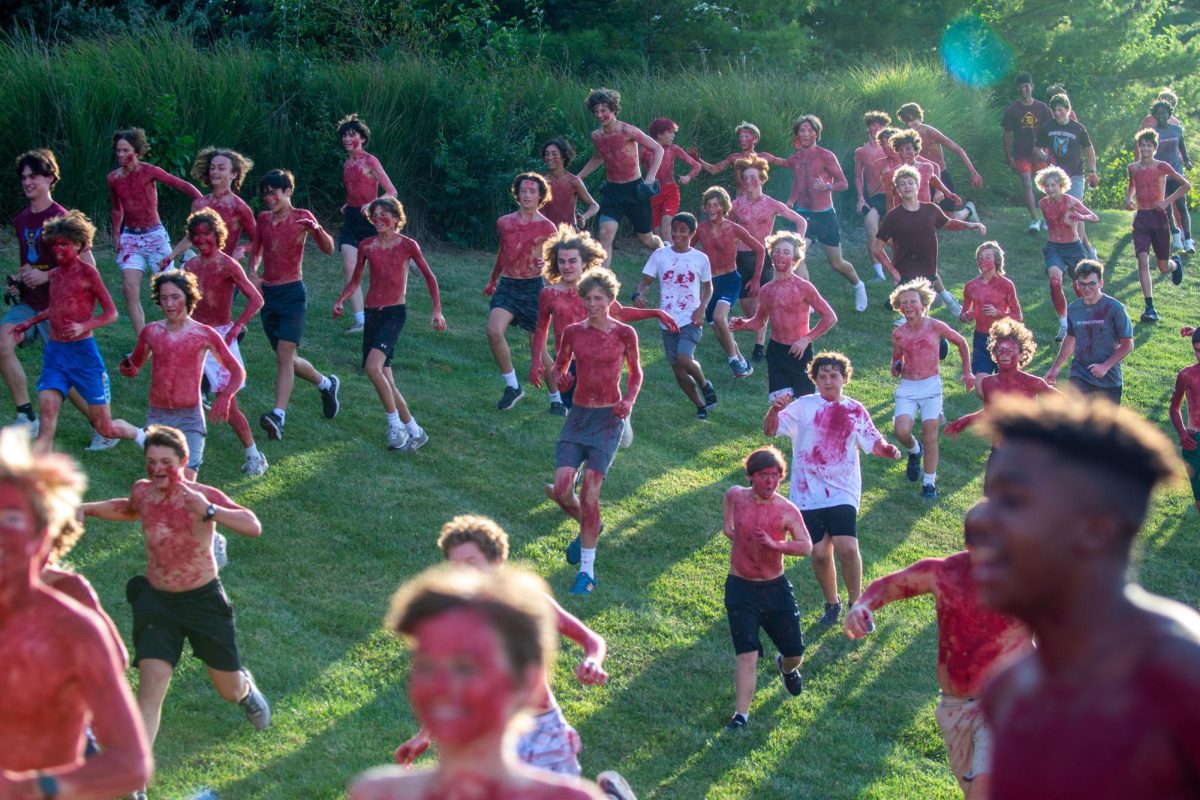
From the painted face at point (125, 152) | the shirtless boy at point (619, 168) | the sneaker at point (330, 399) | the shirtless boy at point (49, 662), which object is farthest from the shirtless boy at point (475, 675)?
the shirtless boy at point (619, 168)

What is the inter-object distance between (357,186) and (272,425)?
4.01m

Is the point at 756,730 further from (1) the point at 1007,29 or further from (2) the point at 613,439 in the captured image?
(1) the point at 1007,29

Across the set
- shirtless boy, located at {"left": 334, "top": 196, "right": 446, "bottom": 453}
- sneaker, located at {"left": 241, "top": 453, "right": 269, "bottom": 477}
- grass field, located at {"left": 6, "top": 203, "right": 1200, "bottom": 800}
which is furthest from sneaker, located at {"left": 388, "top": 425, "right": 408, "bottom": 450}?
sneaker, located at {"left": 241, "top": 453, "right": 269, "bottom": 477}

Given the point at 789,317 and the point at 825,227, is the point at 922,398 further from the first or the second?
the point at 825,227

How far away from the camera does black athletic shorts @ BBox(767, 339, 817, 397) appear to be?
12.4m

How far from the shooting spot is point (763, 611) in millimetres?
8391

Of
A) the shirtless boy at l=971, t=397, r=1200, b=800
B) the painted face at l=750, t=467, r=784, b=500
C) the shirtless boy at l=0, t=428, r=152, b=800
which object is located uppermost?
the shirtless boy at l=971, t=397, r=1200, b=800

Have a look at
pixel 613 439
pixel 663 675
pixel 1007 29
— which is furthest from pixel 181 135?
pixel 1007 29

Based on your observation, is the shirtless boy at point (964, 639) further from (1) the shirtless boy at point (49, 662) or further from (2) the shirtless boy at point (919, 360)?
(2) the shirtless boy at point (919, 360)

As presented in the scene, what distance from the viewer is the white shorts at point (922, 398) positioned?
12.1m

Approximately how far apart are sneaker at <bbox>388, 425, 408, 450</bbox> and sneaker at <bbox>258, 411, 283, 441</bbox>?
0.93 m

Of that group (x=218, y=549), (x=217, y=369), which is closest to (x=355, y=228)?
(x=217, y=369)

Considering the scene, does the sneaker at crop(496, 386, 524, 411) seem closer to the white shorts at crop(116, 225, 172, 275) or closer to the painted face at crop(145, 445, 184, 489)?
the white shorts at crop(116, 225, 172, 275)

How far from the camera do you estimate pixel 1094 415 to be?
283 centimetres
